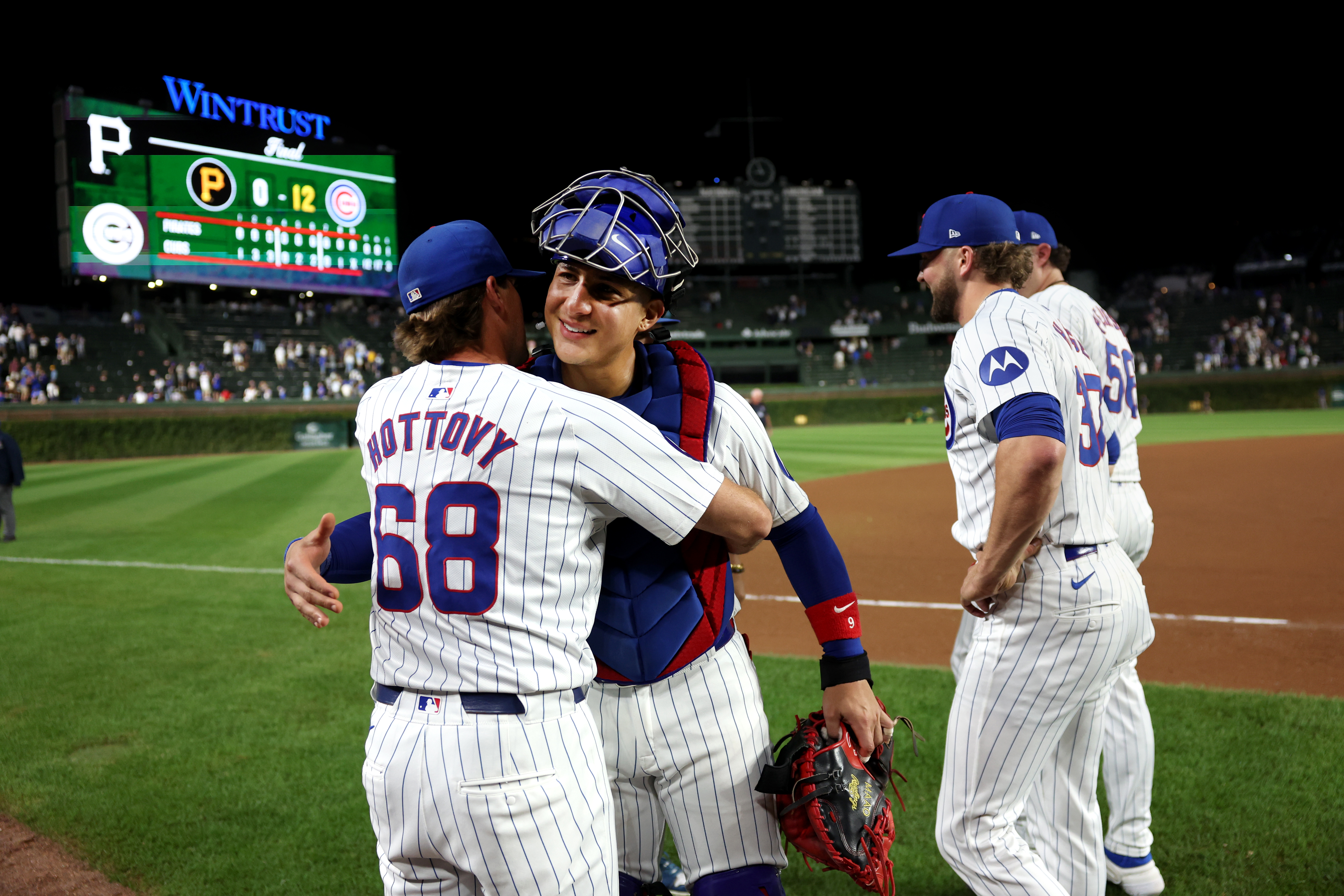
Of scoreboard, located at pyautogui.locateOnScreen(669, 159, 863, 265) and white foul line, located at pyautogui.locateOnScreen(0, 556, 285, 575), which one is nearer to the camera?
white foul line, located at pyautogui.locateOnScreen(0, 556, 285, 575)

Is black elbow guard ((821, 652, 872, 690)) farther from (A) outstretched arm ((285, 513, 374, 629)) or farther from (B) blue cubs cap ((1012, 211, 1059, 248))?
(B) blue cubs cap ((1012, 211, 1059, 248))

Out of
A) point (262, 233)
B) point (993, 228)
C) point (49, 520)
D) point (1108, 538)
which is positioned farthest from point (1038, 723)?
point (262, 233)

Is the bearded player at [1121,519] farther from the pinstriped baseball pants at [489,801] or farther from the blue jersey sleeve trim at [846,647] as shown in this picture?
the pinstriped baseball pants at [489,801]

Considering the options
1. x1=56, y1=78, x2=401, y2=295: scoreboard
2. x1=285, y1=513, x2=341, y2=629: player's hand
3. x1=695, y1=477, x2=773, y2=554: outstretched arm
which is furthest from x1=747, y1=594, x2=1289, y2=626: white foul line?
x1=56, y1=78, x2=401, y2=295: scoreboard

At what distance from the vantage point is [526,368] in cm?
212

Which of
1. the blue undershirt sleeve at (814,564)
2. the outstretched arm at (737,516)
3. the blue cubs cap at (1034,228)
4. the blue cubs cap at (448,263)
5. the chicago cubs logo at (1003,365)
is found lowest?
the blue undershirt sleeve at (814,564)

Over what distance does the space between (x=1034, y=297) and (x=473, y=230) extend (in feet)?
8.50

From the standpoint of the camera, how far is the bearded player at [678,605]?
195cm

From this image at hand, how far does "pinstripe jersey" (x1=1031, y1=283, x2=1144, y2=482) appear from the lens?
339 centimetres

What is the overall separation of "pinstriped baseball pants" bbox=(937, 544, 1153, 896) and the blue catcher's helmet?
1.30 m

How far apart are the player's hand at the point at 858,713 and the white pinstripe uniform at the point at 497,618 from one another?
0.56 metres

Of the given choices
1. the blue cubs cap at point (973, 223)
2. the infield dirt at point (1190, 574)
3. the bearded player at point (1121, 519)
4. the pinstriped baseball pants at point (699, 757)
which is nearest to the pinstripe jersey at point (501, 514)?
the pinstriped baseball pants at point (699, 757)

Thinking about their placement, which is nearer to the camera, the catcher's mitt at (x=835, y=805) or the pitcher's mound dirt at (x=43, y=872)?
the catcher's mitt at (x=835, y=805)

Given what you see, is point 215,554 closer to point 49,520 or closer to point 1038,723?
point 49,520
